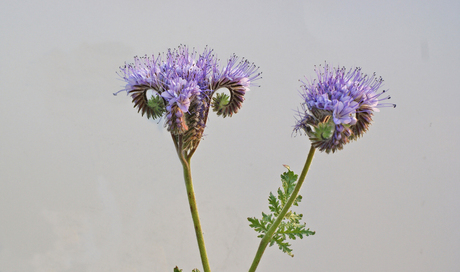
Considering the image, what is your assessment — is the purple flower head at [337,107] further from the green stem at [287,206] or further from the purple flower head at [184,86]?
the purple flower head at [184,86]

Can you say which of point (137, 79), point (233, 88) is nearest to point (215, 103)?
point (233, 88)

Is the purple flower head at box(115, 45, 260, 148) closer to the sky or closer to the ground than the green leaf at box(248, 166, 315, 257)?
closer to the sky

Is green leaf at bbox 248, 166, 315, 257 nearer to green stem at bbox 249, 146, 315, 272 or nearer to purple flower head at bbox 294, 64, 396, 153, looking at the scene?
green stem at bbox 249, 146, 315, 272

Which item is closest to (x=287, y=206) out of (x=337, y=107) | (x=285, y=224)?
(x=285, y=224)

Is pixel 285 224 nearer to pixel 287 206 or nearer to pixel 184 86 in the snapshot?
pixel 287 206

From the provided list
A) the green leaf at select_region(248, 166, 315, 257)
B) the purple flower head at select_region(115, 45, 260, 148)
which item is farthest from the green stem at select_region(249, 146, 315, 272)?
the purple flower head at select_region(115, 45, 260, 148)
